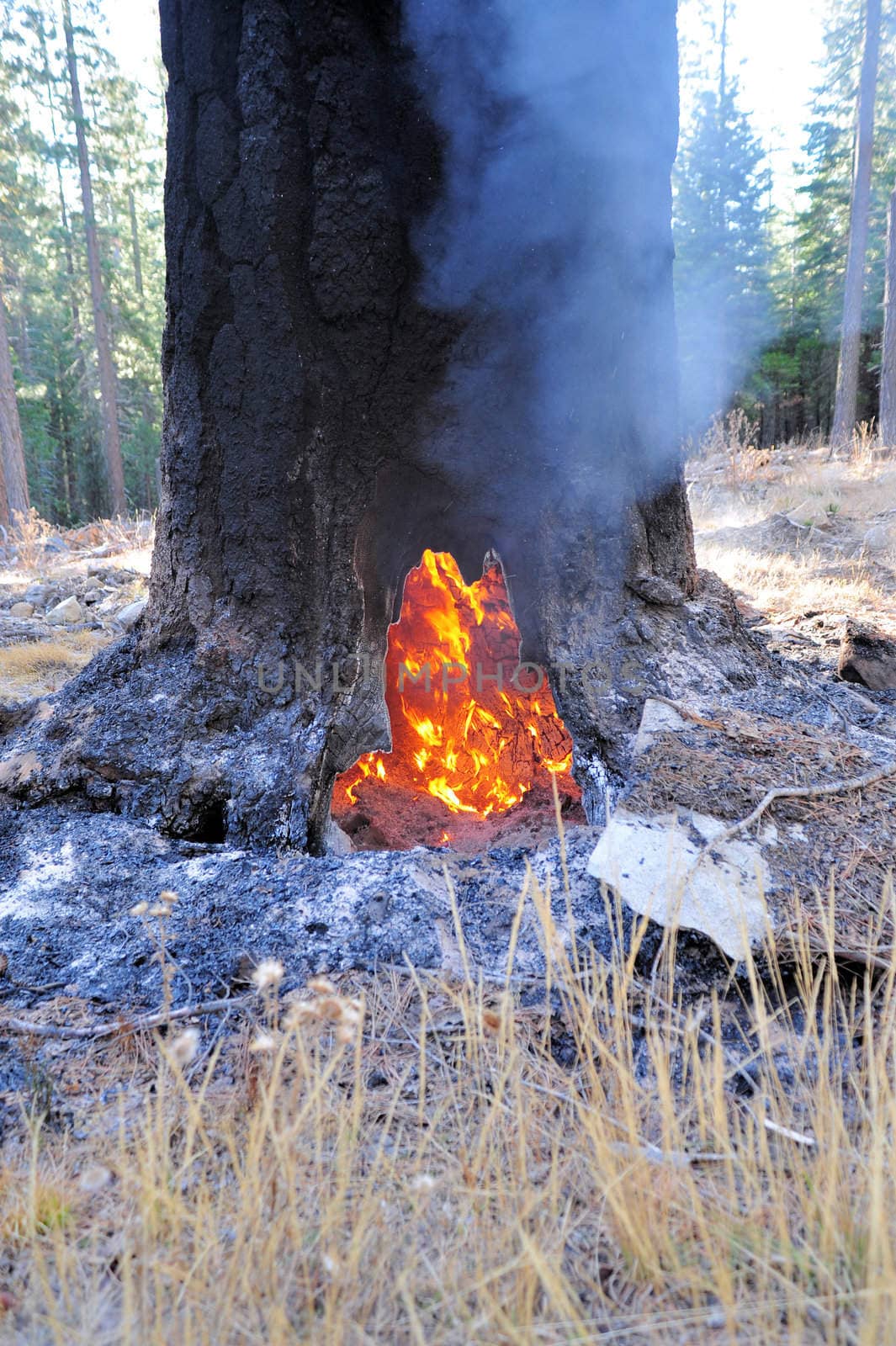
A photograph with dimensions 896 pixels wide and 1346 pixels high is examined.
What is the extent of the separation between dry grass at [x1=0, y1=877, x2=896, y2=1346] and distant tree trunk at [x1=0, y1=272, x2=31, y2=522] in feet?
49.9

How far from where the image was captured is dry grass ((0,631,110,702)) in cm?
509

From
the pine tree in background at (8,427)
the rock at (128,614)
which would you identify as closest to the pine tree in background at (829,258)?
the pine tree in background at (8,427)

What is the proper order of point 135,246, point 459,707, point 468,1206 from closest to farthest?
point 468,1206
point 459,707
point 135,246

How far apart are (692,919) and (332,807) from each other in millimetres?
1820

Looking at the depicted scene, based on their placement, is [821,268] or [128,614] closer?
[128,614]

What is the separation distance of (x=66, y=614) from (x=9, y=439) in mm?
9112

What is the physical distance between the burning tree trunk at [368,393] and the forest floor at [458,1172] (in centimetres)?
107

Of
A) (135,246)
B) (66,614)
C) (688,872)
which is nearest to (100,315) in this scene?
(135,246)

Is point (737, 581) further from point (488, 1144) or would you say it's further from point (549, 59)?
point (488, 1144)

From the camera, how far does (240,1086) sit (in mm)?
1660

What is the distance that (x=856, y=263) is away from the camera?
53.0 feet

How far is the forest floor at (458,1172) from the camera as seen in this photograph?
3.74ft

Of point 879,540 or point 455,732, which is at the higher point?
point 879,540

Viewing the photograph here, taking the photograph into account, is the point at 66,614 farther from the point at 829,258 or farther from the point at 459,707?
the point at 829,258
